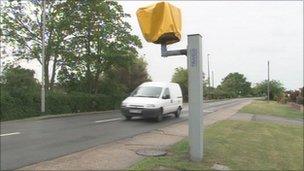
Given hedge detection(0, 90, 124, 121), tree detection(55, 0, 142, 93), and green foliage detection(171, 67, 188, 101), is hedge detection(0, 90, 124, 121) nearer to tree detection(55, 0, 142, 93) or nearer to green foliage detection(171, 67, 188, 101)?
tree detection(55, 0, 142, 93)

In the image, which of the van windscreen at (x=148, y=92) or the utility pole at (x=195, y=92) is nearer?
the utility pole at (x=195, y=92)

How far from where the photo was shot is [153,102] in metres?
21.8

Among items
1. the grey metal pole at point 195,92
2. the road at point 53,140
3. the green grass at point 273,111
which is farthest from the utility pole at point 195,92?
the green grass at point 273,111

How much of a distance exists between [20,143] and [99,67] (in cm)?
2307

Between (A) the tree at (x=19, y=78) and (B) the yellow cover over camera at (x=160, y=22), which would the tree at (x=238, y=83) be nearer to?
(A) the tree at (x=19, y=78)

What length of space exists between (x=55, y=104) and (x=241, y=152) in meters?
18.9

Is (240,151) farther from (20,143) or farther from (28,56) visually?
(28,56)

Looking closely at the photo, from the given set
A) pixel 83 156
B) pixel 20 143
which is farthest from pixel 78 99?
pixel 83 156

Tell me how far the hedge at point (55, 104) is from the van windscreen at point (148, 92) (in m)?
6.44

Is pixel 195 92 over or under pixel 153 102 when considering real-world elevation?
over

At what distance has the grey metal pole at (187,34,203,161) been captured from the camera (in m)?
10.5

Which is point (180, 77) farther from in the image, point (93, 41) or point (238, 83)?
point (238, 83)

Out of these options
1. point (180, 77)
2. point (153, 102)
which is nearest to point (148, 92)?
point (153, 102)

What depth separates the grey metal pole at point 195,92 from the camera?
413 inches
